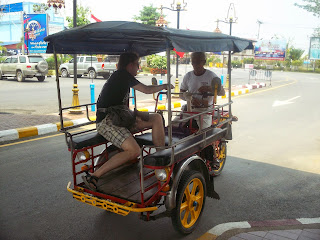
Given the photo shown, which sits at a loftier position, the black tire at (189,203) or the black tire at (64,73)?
the black tire at (64,73)

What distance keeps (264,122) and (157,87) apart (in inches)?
264

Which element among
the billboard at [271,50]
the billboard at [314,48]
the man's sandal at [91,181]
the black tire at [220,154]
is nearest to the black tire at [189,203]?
the man's sandal at [91,181]

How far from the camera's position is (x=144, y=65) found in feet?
125

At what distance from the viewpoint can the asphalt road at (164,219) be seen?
3.41 m

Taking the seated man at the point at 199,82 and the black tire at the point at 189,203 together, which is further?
the seated man at the point at 199,82

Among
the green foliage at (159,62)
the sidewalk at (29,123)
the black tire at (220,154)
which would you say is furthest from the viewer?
the green foliage at (159,62)

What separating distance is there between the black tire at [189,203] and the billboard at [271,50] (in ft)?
139

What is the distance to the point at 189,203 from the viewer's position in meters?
3.35

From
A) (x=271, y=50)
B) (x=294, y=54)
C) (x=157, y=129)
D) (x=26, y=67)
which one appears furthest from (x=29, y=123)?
(x=294, y=54)

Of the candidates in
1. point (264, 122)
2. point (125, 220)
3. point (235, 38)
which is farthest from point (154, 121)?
point (264, 122)

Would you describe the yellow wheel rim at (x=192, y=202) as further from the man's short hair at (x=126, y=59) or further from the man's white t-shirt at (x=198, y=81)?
the man's white t-shirt at (x=198, y=81)

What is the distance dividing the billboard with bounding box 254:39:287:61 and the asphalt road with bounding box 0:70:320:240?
38.5 meters

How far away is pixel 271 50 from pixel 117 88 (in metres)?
45.3

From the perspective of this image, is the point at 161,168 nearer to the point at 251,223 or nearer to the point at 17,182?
the point at 251,223
